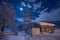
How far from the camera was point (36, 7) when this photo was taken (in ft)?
11.2

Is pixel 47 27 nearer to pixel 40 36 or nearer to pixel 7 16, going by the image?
pixel 40 36

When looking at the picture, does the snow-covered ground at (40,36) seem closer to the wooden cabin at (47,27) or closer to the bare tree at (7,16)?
the wooden cabin at (47,27)

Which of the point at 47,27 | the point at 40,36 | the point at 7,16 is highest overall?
the point at 7,16

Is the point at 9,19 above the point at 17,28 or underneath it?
above

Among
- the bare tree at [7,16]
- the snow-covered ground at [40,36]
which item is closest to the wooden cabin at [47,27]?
the snow-covered ground at [40,36]

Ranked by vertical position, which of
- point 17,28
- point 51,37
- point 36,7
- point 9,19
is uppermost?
point 36,7

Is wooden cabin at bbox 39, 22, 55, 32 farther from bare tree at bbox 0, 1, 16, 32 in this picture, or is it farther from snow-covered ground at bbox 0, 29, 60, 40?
bare tree at bbox 0, 1, 16, 32

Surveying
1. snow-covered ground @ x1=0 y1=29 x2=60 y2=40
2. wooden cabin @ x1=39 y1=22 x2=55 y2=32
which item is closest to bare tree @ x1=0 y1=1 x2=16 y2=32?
snow-covered ground @ x1=0 y1=29 x2=60 y2=40

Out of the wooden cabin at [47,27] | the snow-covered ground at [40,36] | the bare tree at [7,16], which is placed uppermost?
the bare tree at [7,16]

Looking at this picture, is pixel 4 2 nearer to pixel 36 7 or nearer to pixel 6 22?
pixel 6 22

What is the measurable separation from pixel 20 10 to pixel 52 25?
2.52 ft

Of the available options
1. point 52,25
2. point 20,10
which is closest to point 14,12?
point 20,10

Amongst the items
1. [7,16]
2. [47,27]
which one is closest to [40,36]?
[47,27]

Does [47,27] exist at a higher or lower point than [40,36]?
higher
